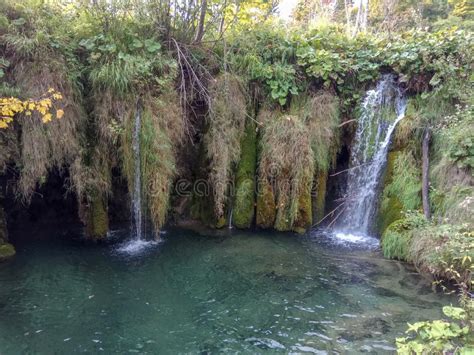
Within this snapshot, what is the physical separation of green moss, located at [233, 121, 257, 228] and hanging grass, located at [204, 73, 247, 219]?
20cm

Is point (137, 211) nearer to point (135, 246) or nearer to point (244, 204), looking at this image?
point (135, 246)

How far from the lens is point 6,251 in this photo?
5848mm

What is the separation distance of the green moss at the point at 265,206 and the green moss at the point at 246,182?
17 centimetres

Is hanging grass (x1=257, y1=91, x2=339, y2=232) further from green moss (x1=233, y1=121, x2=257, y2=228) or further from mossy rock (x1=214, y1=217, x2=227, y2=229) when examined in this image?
mossy rock (x1=214, y1=217, x2=227, y2=229)

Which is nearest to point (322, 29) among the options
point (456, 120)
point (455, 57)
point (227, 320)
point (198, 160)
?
point (455, 57)

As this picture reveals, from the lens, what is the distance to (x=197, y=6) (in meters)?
6.81

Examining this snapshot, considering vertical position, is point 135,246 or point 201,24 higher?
point 201,24

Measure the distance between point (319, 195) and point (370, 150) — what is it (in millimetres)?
1315

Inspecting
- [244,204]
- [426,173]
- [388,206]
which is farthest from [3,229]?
[426,173]

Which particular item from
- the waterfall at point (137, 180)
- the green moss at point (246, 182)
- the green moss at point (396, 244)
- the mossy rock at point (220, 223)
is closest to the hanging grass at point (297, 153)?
the green moss at point (246, 182)

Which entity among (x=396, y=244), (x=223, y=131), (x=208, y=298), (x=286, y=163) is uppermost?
(x=223, y=131)

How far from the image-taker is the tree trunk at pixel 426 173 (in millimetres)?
6054

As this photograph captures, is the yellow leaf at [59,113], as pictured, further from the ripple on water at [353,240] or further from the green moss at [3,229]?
the ripple on water at [353,240]

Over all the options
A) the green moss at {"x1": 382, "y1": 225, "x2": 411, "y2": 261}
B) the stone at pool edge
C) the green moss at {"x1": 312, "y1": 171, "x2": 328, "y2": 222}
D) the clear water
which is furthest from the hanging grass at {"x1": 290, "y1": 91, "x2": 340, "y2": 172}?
the stone at pool edge
